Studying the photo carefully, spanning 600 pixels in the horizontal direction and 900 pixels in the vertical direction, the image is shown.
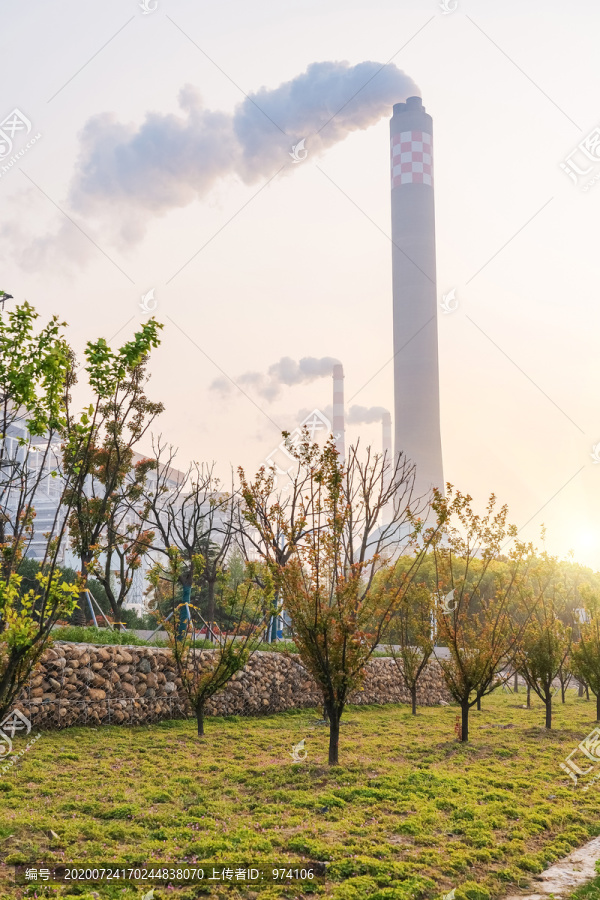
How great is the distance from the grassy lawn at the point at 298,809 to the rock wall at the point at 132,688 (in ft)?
1.48

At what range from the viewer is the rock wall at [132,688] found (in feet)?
34.8

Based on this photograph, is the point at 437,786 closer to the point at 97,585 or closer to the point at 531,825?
the point at 531,825

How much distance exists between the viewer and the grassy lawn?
5.50 metres

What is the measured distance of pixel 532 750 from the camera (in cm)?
1148

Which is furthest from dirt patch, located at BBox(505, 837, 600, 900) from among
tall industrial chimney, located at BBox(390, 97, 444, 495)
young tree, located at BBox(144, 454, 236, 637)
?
tall industrial chimney, located at BBox(390, 97, 444, 495)

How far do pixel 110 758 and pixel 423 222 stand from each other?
60982 millimetres

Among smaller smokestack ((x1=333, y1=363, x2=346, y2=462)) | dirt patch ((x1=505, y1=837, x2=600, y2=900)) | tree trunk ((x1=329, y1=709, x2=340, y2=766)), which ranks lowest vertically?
dirt patch ((x1=505, y1=837, x2=600, y2=900))

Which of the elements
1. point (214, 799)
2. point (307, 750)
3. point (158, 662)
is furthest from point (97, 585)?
point (214, 799)

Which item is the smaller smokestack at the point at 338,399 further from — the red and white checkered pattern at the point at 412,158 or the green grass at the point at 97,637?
the green grass at the point at 97,637

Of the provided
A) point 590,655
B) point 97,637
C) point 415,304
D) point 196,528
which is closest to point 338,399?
point 415,304

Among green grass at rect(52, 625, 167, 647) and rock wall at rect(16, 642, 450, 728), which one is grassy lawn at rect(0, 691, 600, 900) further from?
green grass at rect(52, 625, 167, 647)

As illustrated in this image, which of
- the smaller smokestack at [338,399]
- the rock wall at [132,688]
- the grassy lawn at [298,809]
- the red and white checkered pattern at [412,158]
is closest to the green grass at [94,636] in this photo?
the rock wall at [132,688]

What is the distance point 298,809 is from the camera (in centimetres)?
711

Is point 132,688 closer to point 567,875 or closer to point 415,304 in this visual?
point 567,875
